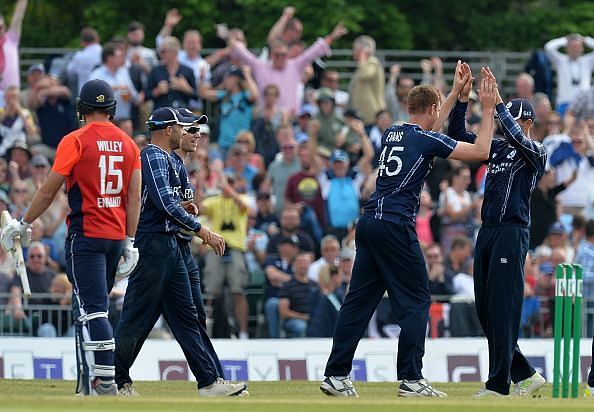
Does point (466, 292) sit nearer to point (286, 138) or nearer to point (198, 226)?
point (286, 138)

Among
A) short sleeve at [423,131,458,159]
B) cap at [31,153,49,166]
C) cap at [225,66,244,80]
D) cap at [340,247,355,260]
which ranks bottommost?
cap at [340,247,355,260]

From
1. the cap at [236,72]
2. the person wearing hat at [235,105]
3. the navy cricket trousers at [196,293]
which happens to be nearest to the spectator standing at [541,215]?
the person wearing hat at [235,105]

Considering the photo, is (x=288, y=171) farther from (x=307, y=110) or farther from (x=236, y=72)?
(x=236, y=72)

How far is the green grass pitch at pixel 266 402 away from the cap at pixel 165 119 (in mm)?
2347

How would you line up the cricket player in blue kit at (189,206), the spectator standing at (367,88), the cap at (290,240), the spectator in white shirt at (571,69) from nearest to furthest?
1. the cricket player in blue kit at (189,206)
2. the cap at (290,240)
3. the spectator standing at (367,88)
4. the spectator in white shirt at (571,69)

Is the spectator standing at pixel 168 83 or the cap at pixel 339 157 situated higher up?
the spectator standing at pixel 168 83

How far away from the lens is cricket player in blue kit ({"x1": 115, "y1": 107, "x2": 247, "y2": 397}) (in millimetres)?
13883

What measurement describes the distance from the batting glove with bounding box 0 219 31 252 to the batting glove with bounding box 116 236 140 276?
2.76ft

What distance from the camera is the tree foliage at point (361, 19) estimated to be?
109 feet

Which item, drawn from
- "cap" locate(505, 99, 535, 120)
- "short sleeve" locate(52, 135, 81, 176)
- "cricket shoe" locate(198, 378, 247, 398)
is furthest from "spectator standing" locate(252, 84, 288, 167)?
"short sleeve" locate(52, 135, 81, 176)

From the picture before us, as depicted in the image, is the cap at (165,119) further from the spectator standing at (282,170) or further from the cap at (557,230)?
the spectator standing at (282,170)

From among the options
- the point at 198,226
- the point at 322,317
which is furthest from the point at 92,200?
the point at 322,317

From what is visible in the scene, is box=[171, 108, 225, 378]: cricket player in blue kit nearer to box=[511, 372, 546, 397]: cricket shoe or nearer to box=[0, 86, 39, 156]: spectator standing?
box=[511, 372, 546, 397]: cricket shoe

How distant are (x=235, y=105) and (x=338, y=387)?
1135cm
